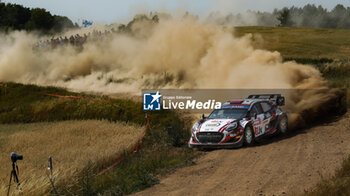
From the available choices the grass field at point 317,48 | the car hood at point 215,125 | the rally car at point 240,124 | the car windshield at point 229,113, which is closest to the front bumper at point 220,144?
the rally car at point 240,124

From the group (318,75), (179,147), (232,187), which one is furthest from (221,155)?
(318,75)

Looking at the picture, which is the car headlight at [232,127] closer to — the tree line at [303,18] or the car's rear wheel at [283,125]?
the car's rear wheel at [283,125]

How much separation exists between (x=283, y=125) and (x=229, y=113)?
266 centimetres

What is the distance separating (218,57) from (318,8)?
134577 mm

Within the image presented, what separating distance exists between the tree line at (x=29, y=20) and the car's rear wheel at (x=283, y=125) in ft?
232

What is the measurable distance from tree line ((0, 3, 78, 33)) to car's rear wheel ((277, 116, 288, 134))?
70.8 metres

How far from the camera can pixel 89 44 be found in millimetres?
41531

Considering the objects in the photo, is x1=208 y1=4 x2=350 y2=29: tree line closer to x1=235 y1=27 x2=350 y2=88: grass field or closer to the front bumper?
x1=235 y1=27 x2=350 y2=88: grass field

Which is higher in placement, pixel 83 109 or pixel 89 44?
pixel 89 44

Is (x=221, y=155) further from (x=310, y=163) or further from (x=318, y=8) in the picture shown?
(x=318, y=8)

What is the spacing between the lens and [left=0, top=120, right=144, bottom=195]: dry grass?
39.3 feet

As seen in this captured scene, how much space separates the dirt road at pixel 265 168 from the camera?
10.4 m

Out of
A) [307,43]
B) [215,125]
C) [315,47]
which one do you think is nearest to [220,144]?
[215,125]

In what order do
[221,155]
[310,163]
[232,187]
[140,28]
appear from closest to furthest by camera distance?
A: [232,187], [310,163], [221,155], [140,28]
